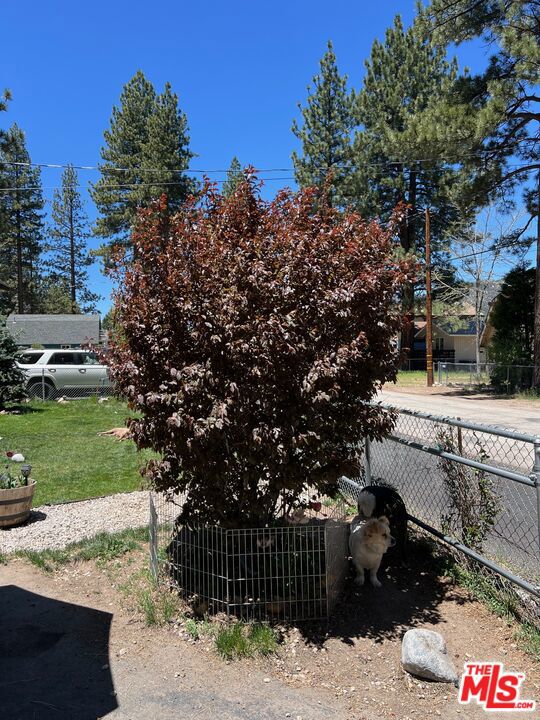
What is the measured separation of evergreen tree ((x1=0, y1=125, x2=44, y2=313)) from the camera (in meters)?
43.6

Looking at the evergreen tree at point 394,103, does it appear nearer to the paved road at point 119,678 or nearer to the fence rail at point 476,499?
the fence rail at point 476,499

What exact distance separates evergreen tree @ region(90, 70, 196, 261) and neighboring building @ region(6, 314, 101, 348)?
503 cm

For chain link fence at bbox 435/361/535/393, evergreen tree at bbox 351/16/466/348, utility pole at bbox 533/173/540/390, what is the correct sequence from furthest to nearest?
evergreen tree at bbox 351/16/466/348
chain link fence at bbox 435/361/535/393
utility pole at bbox 533/173/540/390

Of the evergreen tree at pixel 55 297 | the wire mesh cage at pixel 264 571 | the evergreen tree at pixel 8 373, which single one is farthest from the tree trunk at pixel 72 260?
the wire mesh cage at pixel 264 571

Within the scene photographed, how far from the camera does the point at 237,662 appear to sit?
333cm

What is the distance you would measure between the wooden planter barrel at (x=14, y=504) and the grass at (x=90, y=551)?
873 mm

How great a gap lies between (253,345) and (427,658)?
6.66ft

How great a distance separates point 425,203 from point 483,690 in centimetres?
3585

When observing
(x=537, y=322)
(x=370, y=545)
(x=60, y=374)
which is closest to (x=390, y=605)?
(x=370, y=545)

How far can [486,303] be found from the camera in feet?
123

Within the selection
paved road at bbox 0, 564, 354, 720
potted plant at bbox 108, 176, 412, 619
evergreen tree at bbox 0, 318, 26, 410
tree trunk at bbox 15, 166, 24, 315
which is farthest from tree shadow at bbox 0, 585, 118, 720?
tree trunk at bbox 15, 166, 24, 315

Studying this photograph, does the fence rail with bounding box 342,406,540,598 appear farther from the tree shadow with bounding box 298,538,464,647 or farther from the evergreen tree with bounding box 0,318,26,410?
the evergreen tree with bounding box 0,318,26,410

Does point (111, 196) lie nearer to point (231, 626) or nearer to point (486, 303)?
point (486, 303)

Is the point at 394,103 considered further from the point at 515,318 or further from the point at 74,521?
the point at 74,521
